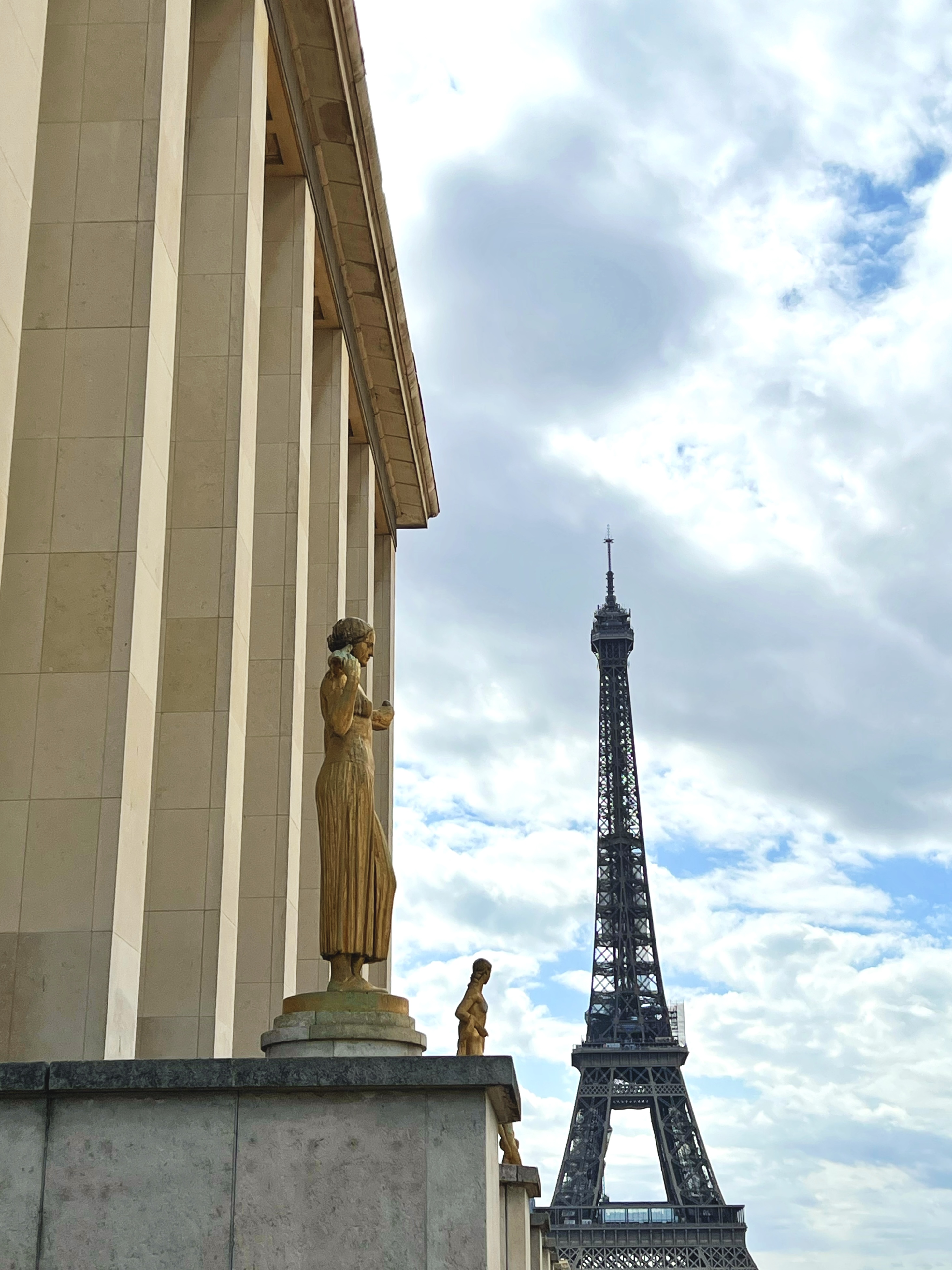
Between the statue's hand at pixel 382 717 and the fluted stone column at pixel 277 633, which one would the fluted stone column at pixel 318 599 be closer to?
the fluted stone column at pixel 277 633

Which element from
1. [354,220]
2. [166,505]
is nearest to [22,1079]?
[166,505]

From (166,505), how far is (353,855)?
23.2 ft

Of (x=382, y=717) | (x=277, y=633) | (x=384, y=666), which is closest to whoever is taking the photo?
(x=382, y=717)

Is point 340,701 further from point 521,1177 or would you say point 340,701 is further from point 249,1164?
point 521,1177

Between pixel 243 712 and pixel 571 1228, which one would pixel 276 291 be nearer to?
pixel 243 712

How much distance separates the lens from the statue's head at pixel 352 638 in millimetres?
13047

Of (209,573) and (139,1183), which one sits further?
(209,573)

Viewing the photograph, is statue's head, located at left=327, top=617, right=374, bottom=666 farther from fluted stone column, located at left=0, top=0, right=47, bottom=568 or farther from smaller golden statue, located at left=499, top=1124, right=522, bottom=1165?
smaller golden statue, located at left=499, top=1124, right=522, bottom=1165

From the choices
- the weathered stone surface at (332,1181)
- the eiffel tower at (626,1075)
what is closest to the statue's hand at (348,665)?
the weathered stone surface at (332,1181)

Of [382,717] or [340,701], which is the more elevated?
[382,717]

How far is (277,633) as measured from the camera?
23594mm

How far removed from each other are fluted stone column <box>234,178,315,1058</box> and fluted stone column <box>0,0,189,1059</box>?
21.1 ft

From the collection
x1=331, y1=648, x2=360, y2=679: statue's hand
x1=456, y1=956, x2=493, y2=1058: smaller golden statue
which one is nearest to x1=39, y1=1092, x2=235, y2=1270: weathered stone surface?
x1=331, y1=648, x2=360, y2=679: statue's hand

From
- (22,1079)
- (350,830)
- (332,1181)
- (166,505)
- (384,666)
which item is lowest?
(332,1181)
